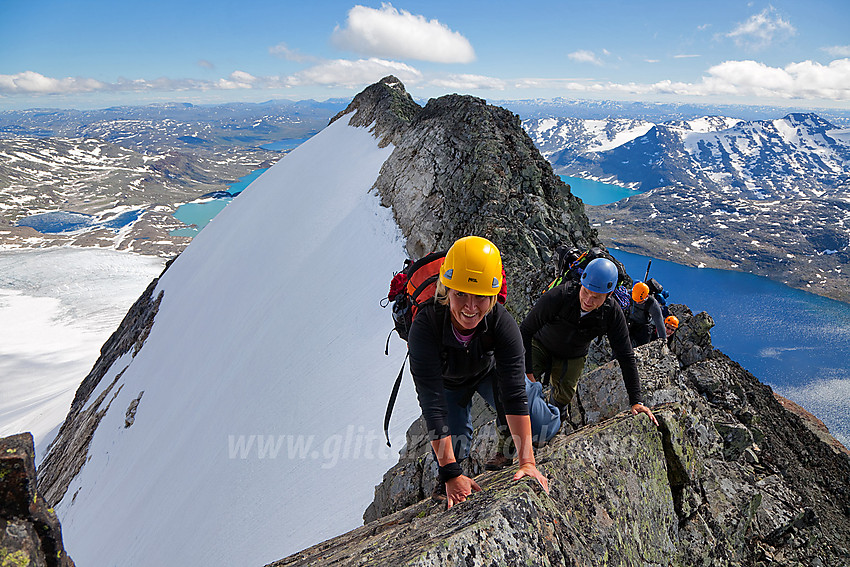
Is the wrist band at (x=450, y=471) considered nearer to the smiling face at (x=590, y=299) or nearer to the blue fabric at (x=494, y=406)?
the blue fabric at (x=494, y=406)

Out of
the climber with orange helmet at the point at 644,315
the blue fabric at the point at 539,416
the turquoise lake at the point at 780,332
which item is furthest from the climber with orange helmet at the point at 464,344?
the turquoise lake at the point at 780,332

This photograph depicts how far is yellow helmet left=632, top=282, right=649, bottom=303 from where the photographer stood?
34.4 ft

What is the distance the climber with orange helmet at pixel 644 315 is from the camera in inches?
413

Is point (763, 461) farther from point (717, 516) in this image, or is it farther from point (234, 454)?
point (234, 454)

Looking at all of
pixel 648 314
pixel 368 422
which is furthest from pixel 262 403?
pixel 648 314

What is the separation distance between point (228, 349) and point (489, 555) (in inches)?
892

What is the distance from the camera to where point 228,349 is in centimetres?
2272

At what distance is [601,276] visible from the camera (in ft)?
19.1

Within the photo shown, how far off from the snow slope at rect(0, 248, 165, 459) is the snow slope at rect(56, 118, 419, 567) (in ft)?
85.3

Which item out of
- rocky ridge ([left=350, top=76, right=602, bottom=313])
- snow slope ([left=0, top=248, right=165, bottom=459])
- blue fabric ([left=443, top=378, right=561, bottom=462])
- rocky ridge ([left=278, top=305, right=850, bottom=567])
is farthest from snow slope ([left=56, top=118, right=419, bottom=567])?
snow slope ([left=0, top=248, right=165, bottom=459])

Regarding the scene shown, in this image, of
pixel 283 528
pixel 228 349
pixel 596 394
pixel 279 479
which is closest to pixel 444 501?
pixel 596 394

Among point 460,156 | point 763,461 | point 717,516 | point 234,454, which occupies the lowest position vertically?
point 234,454

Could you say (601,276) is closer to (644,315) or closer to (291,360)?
(644,315)

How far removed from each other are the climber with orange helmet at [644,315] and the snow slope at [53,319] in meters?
51.2
